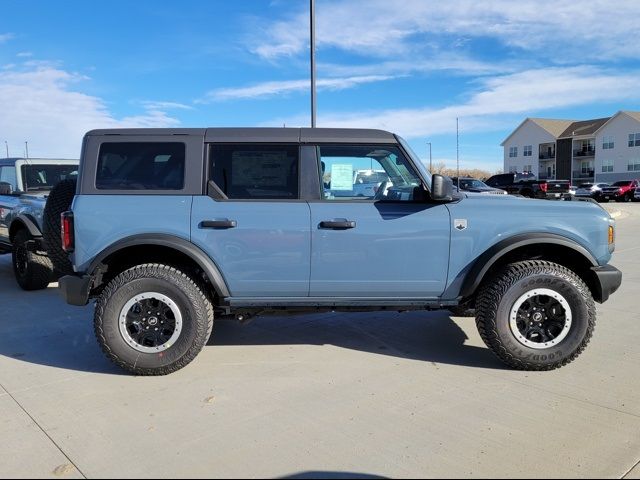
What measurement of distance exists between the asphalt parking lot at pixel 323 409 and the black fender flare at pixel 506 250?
74 centimetres

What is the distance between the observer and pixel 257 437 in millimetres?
3127

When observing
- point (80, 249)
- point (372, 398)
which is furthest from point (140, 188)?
point (372, 398)

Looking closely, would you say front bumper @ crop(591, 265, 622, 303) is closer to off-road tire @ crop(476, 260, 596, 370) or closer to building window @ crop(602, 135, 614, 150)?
off-road tire @ crop(476, 260, 596, 370)

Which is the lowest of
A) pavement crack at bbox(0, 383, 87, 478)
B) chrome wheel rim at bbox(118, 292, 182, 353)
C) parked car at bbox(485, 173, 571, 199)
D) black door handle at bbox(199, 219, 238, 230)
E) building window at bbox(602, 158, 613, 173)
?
pavement crack at bbox(0, 383, 87, 478)

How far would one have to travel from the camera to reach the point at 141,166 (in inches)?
165

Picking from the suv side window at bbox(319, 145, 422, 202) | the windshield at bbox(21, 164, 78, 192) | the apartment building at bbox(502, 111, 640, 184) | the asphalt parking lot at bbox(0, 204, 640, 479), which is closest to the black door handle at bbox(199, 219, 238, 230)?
the suv side window at bbox(319, 145, 422, 202)

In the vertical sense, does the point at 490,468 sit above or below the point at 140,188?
below

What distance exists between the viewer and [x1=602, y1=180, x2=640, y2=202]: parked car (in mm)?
38188

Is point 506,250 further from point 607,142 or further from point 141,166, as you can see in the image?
point 607,142

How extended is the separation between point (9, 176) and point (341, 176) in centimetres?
614

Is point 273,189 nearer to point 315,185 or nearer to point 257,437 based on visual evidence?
point 315,185

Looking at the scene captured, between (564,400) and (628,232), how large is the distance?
13.5 metres

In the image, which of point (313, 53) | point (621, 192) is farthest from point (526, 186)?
point (313, 53)

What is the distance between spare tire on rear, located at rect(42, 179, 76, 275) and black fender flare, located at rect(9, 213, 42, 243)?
7.80 feet
